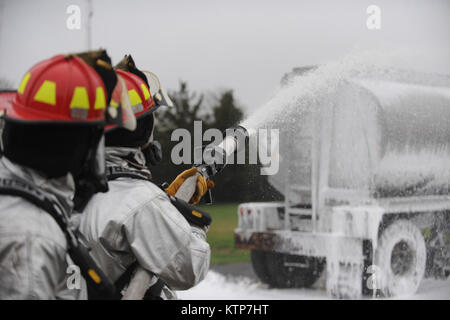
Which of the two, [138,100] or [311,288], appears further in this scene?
[311,288]

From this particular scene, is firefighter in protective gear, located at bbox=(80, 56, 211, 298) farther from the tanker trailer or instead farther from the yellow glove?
the tanker trailer

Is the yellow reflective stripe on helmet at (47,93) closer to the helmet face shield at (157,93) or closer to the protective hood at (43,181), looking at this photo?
the protective hood at (43,181)

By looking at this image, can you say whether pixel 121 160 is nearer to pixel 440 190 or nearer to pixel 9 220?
pixel 9 220

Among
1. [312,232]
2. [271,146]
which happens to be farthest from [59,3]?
[312,232]

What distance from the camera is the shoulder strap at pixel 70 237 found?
5.33 feet

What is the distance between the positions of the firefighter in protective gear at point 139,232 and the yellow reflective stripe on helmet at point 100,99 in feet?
1.71

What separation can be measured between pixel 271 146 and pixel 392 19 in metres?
1.94

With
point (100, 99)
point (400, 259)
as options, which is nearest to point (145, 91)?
point (100, 99)

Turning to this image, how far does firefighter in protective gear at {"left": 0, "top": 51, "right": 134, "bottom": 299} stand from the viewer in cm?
156

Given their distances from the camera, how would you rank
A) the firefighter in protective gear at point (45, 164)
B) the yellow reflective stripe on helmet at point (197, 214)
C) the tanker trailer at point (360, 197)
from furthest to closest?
the tanker trailer at point (360, 197), the yellow reflective stripe on helmet at point (197, 214), the firefighter in protective gear at point (45, 164)

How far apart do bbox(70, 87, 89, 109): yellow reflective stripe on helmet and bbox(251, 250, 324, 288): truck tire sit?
217 inches

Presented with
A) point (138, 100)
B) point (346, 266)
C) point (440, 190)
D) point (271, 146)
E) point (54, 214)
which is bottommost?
point (346, 266)

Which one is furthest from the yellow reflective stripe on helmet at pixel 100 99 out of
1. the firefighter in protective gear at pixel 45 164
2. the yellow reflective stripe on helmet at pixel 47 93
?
the yellow reflective stripe on helmet at pixel 47 93
